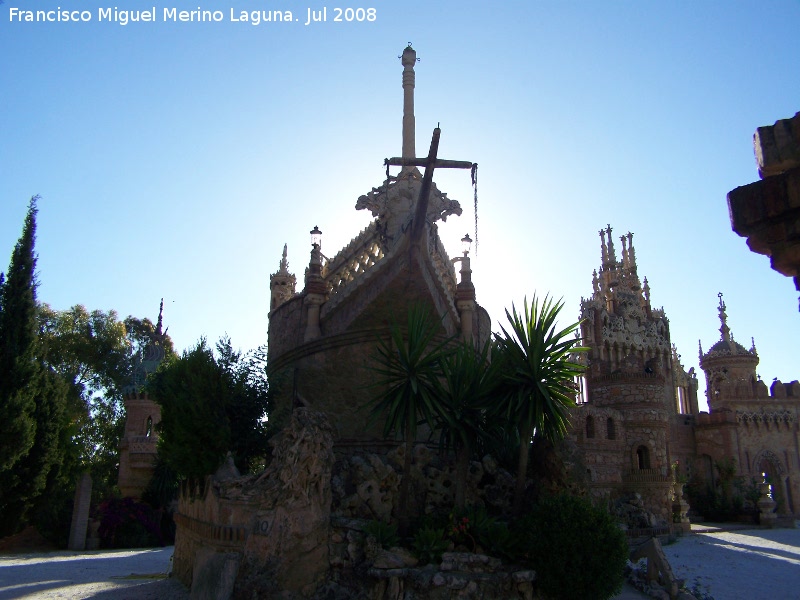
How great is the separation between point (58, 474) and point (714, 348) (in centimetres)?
4500

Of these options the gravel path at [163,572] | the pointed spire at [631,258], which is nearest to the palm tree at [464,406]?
the gravel path at [163,572]

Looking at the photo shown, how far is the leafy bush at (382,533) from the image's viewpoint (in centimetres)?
1085

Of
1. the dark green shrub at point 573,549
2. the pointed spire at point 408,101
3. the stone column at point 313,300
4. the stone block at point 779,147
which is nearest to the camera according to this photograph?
the stone block at point 779,147

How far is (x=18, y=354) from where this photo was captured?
22.3 meters

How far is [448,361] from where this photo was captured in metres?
12.6

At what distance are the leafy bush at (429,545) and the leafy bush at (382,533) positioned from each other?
0.38 m

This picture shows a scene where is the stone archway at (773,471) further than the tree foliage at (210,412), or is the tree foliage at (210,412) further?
the stone archway at (773,471)

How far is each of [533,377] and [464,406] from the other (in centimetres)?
137

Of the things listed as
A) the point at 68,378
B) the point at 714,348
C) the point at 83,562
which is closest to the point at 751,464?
the point at 714,348

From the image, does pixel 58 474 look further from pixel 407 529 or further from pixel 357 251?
pixel 407 529

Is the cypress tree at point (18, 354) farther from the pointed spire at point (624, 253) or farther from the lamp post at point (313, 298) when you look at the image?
the pointed spire at point (624, 253)

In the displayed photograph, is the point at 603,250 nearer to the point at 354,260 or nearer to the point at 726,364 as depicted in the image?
the point at 726,364

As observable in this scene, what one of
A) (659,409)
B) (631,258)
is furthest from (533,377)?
(631,258)

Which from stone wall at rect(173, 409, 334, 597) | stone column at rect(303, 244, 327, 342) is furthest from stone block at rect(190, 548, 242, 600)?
stone column at rect(303, 244, 327, 342)
